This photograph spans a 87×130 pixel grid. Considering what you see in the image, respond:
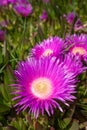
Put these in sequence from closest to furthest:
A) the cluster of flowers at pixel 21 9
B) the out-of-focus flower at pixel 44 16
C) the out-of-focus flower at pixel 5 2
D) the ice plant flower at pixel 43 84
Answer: the ice plant flower at pixel 43 84 → the cluster of flowers at pixel 21 9 → the out-of-focus flower at pixel 44 16 → the out-of-focus flower at pixel 5 2

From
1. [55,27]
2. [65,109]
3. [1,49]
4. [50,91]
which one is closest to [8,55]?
[1,49]

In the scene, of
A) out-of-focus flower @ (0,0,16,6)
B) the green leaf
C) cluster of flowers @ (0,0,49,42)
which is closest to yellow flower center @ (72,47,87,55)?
the green leaf

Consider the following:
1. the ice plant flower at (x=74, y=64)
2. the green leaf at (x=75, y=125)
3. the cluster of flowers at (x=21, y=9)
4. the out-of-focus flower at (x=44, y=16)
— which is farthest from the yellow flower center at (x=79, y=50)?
the out-of-focus flower at (x=44, y=16)

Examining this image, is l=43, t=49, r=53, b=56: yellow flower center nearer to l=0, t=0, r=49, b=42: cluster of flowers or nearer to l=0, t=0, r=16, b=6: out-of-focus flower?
l=0, t=0, r=49, b=42: cluster of flowers

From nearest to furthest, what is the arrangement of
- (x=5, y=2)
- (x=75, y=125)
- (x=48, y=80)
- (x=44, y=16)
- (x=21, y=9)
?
(x=48, y=80)
(x=75, y=125)
(x=21, y=9)
(x=44, y=16)
(x=5, y=2)

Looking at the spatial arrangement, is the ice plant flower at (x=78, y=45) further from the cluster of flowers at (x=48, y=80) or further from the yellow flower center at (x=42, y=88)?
the yellow flower center at (x=42, y=88)

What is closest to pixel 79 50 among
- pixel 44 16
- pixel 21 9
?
pixel 21 9

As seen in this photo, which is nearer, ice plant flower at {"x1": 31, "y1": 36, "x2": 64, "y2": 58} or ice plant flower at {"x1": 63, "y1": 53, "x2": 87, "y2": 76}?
ice plant flower at {"x1": 63, "y1": 53, "x2": 87, "y2": 76}

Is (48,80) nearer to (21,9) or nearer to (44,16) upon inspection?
(21,9)
